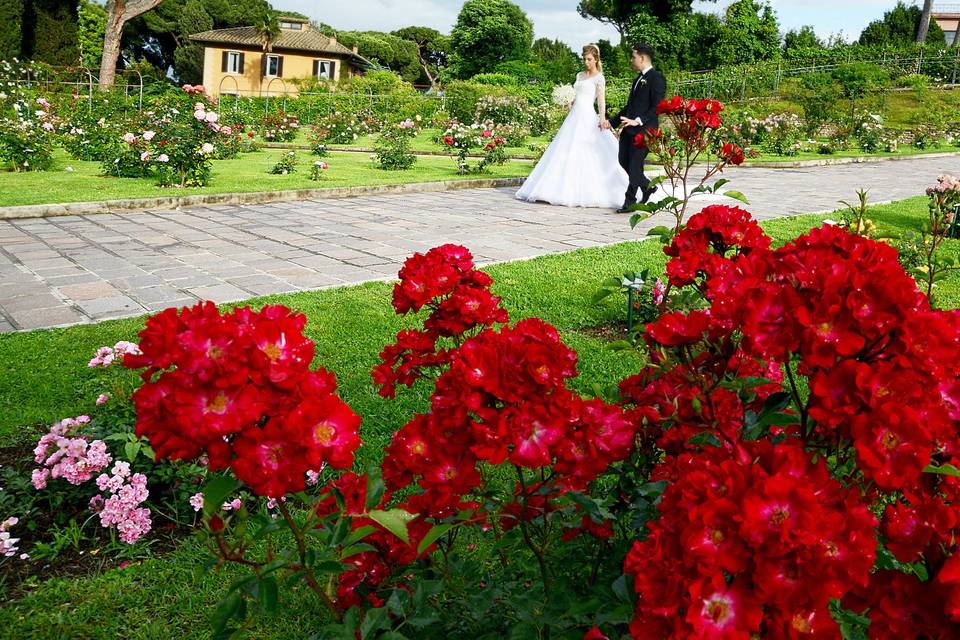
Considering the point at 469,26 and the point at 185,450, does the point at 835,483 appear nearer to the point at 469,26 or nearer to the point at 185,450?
the point at 185,450

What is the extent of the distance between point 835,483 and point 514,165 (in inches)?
558

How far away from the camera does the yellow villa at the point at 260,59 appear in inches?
1645

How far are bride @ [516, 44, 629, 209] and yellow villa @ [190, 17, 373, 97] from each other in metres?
33.5

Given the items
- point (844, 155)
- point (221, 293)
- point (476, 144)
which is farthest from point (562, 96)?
point (221, 293)

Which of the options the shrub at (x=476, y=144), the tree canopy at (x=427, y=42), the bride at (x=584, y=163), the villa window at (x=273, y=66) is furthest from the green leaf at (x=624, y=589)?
the tree canopy at (x=427, y=42)

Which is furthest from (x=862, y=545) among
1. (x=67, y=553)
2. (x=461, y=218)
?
(x=461, y=218)

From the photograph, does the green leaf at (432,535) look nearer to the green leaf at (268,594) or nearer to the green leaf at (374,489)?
the green leaf at (374,489)

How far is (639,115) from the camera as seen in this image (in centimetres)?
852

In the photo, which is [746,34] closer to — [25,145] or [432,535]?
[25,145]

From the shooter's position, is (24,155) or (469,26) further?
(469,26)

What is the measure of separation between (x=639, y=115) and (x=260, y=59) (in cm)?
3871

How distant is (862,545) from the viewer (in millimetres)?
860

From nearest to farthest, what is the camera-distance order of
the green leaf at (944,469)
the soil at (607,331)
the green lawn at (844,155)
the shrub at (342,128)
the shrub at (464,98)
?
the green leaf at (944,469)
the soil at (607,331)
the green lawn at (844,155)
the shrub at (342,128)
the shrub at (464,98)

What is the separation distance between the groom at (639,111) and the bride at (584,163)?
1.65 ft
